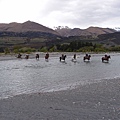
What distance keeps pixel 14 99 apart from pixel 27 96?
1151 millimetres

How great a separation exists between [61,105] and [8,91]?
611 centimetres

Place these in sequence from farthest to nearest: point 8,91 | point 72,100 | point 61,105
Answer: point 8,91 → point 72,100 → point 61,105

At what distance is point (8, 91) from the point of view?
18.5 meters

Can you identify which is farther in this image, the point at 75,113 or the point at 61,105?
the point at 61,105

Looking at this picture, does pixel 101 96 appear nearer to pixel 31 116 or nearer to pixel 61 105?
pixel 61 105

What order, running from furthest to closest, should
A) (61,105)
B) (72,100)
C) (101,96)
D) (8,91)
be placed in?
1. (8,91)
2. (101,96)
3. (72,100)
4. (61,105)

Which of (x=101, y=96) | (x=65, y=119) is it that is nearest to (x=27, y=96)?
(x=101, y=96)

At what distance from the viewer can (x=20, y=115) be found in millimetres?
11641

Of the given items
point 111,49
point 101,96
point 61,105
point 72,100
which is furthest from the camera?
point 111,49

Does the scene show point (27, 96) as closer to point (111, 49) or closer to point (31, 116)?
point (31, 116)

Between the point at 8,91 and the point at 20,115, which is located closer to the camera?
the point at 20,115

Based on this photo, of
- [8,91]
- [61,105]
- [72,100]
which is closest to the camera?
[61,105]

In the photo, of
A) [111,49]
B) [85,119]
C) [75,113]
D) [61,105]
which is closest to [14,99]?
[61,105]

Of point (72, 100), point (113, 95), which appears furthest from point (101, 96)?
point (72, 100)
